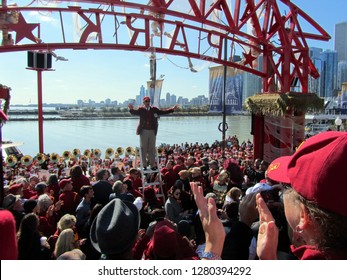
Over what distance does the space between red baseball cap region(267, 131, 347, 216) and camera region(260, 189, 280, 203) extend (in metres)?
2.79

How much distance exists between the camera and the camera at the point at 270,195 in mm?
3887

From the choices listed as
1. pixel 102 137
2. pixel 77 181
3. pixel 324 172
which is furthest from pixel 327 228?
pixel 102 137

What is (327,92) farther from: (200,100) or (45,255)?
(45,255)

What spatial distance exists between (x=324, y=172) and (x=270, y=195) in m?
3.29

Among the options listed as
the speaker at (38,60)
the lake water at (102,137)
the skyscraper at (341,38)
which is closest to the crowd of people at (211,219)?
the speaker at (38,60)

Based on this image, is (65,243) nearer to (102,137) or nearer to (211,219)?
(211,219)

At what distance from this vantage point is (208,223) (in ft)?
4.65

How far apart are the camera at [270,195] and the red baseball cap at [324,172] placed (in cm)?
279

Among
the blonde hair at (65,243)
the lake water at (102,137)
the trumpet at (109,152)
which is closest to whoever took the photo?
the blonde hair at (65,243)

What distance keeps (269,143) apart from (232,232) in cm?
721

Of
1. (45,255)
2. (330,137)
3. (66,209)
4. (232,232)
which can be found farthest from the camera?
(66,209)

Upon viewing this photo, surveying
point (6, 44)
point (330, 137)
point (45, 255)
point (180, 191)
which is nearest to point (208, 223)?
point (330, 137)

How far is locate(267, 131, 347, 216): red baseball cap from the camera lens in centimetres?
98

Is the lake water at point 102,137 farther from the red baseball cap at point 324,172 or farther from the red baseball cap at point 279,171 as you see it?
the red baseball cap at point 324,172
